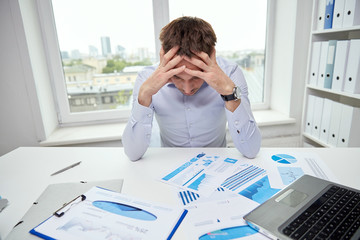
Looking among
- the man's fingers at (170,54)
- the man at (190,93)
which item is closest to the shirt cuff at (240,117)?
the man at (190,93)

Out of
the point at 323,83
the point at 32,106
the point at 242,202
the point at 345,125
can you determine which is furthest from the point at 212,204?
the point at 32,106

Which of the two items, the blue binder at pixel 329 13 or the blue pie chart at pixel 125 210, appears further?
the blue binder at pixel 329 13

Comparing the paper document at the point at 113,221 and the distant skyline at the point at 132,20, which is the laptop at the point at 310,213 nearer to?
the paper document at the point at 113,221

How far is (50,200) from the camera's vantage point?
0.76m

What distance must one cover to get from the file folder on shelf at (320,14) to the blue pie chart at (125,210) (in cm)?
182

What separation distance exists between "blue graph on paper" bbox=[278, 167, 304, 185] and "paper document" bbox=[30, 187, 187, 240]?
1.26 ft

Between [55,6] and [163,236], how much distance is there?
203 centimetres

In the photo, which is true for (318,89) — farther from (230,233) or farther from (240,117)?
(230,233)

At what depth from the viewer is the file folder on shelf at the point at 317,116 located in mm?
1824

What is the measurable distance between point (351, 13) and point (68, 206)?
1821 millimetres

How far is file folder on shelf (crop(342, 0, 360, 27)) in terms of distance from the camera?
142cm

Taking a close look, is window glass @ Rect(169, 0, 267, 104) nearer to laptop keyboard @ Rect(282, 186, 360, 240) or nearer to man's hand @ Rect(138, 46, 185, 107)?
man's hand @ Rect(138, 46, 185, 107)

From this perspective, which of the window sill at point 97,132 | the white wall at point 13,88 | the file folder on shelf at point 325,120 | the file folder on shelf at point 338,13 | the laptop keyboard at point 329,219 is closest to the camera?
the laptop keyboard at point 329,219

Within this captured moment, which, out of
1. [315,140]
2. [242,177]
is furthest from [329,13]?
[242,177]
